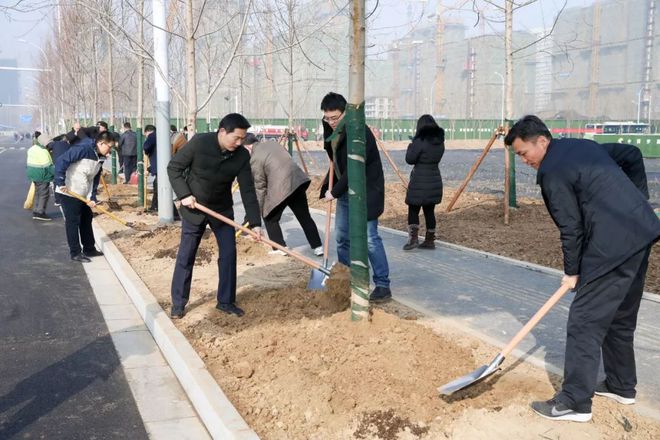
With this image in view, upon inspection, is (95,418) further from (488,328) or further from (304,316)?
(488,328)

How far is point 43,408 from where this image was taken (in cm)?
411

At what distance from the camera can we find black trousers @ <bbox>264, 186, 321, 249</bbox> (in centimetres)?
789

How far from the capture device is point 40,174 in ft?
40.8

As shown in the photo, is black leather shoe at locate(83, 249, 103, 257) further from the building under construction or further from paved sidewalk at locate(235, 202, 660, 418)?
the building under construction

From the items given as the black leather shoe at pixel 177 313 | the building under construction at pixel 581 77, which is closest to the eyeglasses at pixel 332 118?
the black leather shoe at pixel 177 313

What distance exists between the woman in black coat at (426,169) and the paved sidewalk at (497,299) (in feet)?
1.79

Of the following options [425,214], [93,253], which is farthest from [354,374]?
[93,253]

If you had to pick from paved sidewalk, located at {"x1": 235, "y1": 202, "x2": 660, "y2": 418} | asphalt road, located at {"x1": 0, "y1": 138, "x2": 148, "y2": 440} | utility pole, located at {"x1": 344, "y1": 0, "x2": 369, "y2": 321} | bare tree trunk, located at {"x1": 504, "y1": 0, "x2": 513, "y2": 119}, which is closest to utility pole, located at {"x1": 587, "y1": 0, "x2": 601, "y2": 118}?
bare tree trunk, located at {"x1": 504, "y1": 0, "x2": 513, "y2": 119}

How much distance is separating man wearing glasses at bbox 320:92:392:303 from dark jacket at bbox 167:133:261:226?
2.51 feet

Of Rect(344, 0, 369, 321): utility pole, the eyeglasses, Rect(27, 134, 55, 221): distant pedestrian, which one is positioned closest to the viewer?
Rect(344, 0, 369, 321): utility pole

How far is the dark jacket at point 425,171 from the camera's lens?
8086 mm

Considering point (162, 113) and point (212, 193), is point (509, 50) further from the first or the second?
point (212, 193)

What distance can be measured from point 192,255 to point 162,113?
508 cm

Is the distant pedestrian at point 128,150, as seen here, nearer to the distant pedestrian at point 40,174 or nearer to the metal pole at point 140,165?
the metal pole at point 140,165
